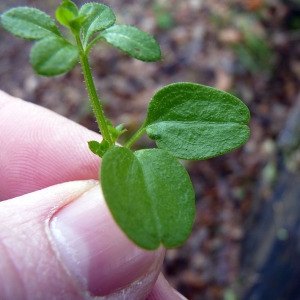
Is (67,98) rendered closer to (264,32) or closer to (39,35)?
(264,32)

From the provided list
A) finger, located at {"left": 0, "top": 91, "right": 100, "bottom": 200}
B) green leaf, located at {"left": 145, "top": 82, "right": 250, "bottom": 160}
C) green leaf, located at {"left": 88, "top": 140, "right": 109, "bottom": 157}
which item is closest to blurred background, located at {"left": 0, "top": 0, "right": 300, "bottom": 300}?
finger, located at {"left": 0, "top": 91, "right": 100, "bottom": 200}

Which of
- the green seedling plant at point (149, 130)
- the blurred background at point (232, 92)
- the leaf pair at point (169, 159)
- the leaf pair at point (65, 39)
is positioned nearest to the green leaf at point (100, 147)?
the green seedling plant at point (149, 130)

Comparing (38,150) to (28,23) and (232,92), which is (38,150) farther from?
(232,92)

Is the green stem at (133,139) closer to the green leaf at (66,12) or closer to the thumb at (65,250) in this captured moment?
the thumb at (65,250)

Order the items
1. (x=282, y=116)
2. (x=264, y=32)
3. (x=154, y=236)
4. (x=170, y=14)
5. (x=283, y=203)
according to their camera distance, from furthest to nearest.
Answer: (x=170, y=14) < (x=264, y=32) < (x=282, y=116) < (x=283, y=203) < (x=154, y=236)

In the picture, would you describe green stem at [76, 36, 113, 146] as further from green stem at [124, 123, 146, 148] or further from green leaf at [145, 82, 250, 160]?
green leaf at [145, 82, 250, 160]

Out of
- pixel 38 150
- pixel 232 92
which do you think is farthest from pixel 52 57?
pixel 232 92

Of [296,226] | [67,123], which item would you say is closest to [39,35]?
[67,123]
